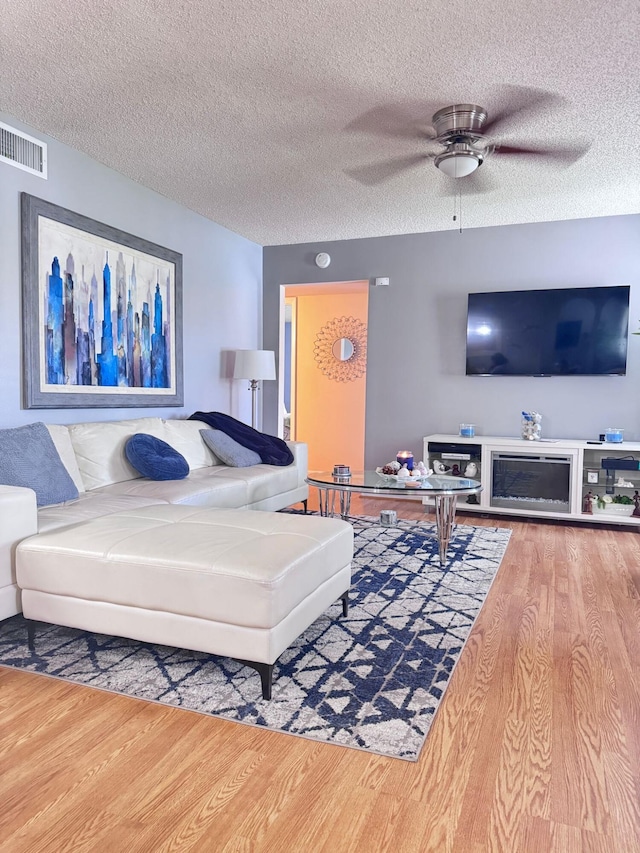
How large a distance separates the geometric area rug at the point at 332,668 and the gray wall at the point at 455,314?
2.54 meters

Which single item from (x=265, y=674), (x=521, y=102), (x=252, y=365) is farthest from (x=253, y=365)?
(x=265, y=674)

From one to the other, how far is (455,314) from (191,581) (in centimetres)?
412

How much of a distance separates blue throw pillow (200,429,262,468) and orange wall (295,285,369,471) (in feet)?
9.57

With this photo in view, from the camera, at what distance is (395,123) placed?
3.14 metres

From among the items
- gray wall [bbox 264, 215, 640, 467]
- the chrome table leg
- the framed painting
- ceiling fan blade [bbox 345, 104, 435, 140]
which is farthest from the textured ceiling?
the chrome table leg

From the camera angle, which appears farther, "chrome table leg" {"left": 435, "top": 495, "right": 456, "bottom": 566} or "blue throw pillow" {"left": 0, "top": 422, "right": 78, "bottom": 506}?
"chrome table leg" {"left": 435, "top": 495, "right": 456, "bottom": 566}

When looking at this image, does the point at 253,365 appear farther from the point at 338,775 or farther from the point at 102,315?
the point at 338,775

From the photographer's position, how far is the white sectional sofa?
2258mm

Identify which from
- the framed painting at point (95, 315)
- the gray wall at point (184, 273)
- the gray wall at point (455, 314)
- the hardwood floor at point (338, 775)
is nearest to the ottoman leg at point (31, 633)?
the hardwood floor at point (338, 775)

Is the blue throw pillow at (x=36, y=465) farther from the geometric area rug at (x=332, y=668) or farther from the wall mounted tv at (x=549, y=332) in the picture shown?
the wall mounted tv at (x=549, y=332)

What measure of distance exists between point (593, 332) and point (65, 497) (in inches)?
161

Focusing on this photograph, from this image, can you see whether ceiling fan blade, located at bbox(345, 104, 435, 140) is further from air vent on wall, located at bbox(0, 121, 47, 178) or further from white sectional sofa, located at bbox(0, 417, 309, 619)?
white sectional sofa, located at bbox(0, 417, 309, 619)

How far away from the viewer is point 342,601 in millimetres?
2613

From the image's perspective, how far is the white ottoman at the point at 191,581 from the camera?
1878 millimetres
